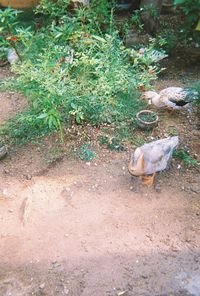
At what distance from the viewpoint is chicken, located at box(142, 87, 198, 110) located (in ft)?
11.1

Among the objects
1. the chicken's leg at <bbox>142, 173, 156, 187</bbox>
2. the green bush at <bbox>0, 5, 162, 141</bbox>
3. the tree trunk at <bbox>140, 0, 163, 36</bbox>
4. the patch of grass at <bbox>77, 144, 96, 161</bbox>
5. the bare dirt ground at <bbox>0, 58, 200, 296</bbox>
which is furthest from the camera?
the tree trunk at <bbox>140, 0, 163, 36</bbox>

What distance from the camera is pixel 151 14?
4453 millimetres

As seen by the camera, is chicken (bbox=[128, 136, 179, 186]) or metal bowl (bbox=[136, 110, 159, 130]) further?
metal bowl (bbox=[136, 110, 159, 130])

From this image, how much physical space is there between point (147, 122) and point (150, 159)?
2.03ft

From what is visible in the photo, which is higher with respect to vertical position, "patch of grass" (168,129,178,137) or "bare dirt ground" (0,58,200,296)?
"patch of grass" (168,129,178,137)

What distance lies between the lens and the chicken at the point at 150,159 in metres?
2.87

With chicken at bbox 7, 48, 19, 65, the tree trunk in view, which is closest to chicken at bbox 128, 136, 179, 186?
the tree trunk

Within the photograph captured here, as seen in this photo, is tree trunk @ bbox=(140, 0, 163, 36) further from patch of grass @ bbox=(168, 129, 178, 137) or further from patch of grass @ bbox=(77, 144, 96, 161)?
patch of grass @ bbox=(77, 144, 96, 161)

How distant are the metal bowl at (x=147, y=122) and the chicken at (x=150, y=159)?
427 millimetres

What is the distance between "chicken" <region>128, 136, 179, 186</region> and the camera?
9.41ft

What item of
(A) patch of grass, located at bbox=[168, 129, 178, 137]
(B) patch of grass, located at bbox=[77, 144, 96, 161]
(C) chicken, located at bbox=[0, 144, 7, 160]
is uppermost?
(C) chicken, located at bbox=[0, 144, 7, 160]

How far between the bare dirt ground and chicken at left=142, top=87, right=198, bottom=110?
21cm

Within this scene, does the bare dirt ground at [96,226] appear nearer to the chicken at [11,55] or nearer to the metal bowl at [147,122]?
the metal bowl at [147,122]

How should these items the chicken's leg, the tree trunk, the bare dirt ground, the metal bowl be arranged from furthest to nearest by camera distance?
the tree trunk → the metal bowl → the chicken's leg → the bare dirt ground
